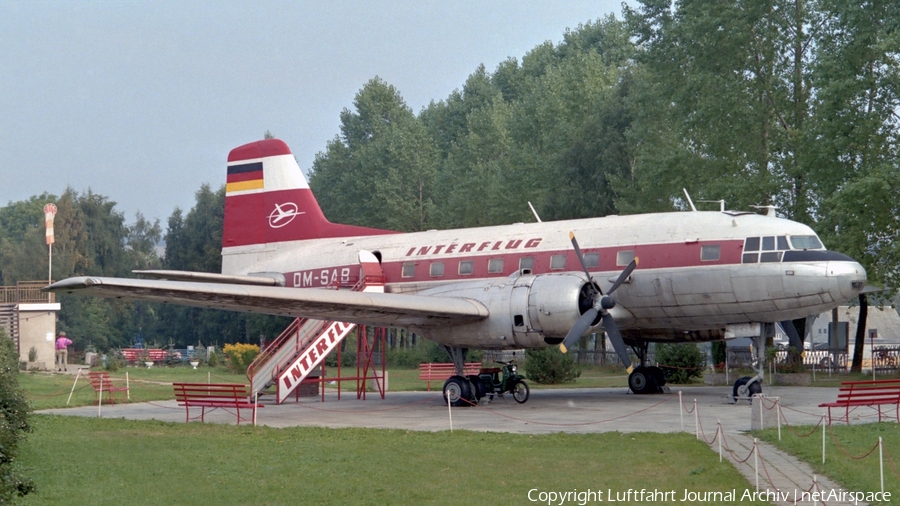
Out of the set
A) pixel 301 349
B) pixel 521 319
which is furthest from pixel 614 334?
pixel 301 349

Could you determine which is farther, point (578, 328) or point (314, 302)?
point (578, 328)

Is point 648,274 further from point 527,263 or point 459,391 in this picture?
point 459,391

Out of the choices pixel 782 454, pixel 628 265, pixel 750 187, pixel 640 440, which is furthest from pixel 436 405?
pixel 750 187

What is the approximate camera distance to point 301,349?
26.9 metres

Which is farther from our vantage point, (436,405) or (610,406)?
(436,405)

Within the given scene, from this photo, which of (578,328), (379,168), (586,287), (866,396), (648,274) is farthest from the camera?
(379,168)

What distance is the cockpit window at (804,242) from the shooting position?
22797 millimetres

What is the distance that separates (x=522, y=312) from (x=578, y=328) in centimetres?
144

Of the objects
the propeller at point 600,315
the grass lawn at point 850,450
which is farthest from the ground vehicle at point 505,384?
the grass lawn at point 850,450

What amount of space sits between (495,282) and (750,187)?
1880 cm

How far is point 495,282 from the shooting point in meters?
24.5

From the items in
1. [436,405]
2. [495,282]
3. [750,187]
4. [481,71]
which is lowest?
[436,405]

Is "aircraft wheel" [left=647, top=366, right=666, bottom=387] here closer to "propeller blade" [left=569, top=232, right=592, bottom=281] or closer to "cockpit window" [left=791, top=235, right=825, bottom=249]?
"propeller blade" [left=569, top=232, right=592, bottom=281]

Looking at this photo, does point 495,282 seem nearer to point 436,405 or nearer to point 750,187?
point 436,405
